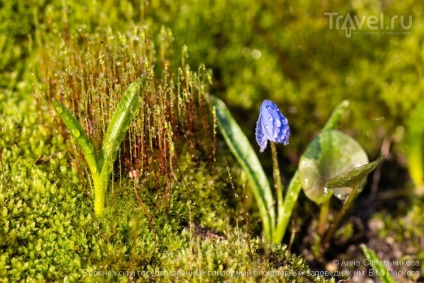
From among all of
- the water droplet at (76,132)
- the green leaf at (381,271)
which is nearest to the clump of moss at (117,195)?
the water droplet at (76,132)

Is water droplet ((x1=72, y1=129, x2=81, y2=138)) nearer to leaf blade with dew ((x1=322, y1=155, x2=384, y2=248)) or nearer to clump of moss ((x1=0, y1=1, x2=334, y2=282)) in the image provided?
clump of moss ((x1=0, y1=1, x2=334, y2=282))

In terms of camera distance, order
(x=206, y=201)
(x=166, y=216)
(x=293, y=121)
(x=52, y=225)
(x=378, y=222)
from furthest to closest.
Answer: (x=293, y=121)
(x=378, y=222)
(x=206, y=201)
(x=166, y=216)
(x=52, y=225)

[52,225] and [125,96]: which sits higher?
[125,96]

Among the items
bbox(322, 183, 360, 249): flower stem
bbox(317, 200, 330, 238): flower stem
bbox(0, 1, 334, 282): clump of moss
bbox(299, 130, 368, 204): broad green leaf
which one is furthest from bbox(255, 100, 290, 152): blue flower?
bbox(317, 200, 330, 238): flower stem

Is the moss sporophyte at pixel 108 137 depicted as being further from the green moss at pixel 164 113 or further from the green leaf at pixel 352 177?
the green leaf at pixel 352 177

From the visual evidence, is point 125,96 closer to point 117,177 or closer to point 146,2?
point 117,177

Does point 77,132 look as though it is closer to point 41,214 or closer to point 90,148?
point 90,148

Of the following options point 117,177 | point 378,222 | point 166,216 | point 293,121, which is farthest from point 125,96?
point 378,222
